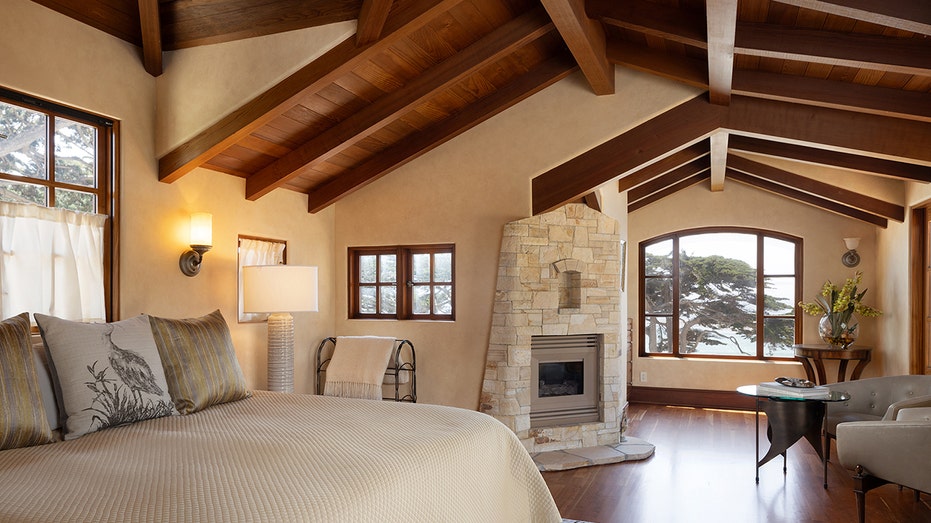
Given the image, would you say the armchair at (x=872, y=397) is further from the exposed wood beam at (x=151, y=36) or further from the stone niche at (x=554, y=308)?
the exposed wood beam at (x=151, y=36)

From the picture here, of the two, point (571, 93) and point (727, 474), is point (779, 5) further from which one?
point (727, 474)

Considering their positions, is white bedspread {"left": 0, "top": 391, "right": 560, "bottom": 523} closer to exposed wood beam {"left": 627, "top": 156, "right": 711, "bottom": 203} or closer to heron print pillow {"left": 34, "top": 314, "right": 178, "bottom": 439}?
heron print pillow {"left": 34, "top": 314, "right": 178, "bottom": 439}

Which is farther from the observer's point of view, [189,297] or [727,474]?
[727,474]

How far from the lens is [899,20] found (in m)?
2.61

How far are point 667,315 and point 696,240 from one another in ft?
3.20

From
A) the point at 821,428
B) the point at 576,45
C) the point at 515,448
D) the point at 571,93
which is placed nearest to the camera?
the point at 515,448

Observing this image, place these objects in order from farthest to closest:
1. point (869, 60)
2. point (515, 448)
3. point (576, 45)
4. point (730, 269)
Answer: point (730, 269) → point (576, 45) → point (869, 60) → point (515, 448)

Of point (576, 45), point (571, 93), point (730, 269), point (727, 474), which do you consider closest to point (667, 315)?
point (730, 269)

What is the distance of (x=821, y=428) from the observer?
4.48m

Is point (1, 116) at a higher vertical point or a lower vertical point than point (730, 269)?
higher

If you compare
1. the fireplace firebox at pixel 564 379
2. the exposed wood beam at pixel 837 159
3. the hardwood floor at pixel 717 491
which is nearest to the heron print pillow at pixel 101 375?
the hardwood floor at pixel 717 491

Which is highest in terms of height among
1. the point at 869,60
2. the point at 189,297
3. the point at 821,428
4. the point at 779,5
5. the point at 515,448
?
the point at 779,5

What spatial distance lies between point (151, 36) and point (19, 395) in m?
2.16

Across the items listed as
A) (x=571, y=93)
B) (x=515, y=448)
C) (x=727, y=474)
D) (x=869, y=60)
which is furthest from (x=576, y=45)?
(x=727, y=474)
